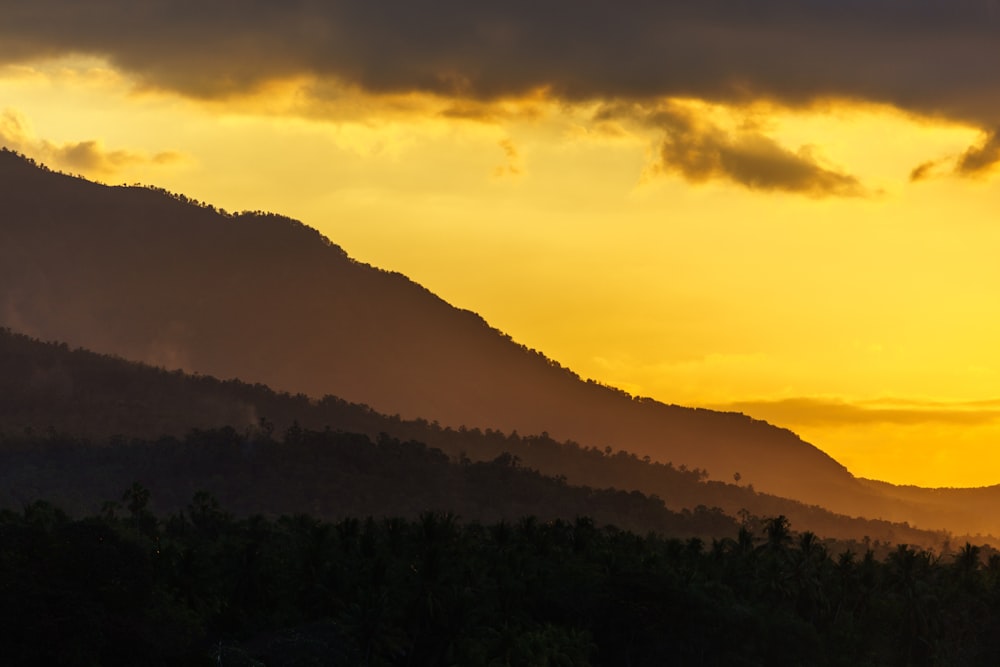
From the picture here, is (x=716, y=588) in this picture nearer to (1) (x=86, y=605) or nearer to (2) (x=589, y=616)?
(2) (x=589, y=616)

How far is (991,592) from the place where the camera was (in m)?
166

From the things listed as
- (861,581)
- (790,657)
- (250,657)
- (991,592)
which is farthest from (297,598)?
(991,592)

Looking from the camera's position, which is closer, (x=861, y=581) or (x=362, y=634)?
(x=362, y=634)

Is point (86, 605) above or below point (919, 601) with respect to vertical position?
below

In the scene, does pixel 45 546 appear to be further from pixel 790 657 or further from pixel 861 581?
pixel 861 581

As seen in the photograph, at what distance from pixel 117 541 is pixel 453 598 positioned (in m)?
31.4

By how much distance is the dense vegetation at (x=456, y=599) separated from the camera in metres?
105

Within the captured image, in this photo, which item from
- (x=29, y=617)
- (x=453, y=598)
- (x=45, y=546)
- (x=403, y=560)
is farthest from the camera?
(x=403, y=560)

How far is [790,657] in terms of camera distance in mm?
146625

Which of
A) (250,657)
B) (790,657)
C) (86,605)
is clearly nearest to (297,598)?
(250,657)

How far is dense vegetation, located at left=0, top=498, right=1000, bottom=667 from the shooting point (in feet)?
346

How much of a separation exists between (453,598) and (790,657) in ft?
111

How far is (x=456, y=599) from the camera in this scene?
132 meters

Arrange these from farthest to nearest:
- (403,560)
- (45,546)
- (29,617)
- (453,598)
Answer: (403,560) → (453,598) → (45,546) → (29,617)
